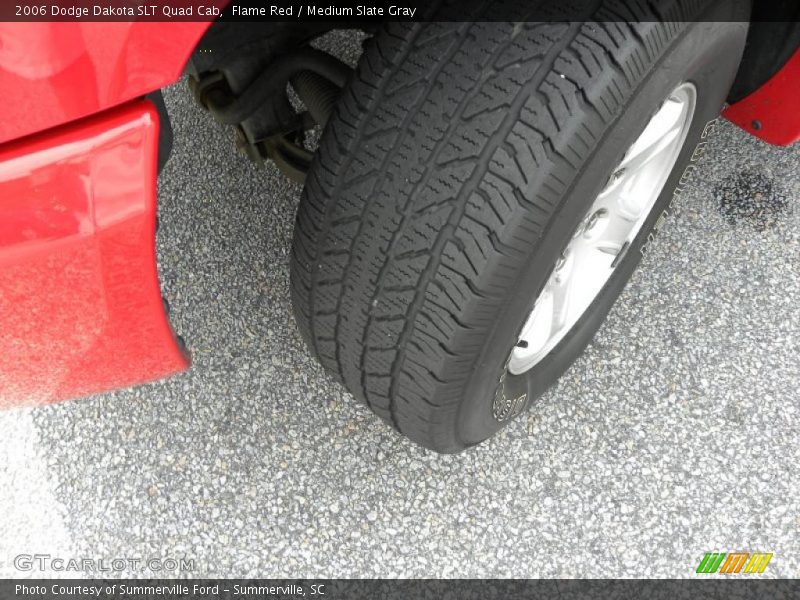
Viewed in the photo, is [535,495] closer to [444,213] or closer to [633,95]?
[444,213]

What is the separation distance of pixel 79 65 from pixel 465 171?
54cm

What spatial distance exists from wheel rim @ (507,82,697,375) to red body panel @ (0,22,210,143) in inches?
34.5

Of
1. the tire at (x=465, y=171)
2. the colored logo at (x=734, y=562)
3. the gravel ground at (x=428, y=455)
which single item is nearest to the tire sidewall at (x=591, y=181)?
the tire at (x=465, y=171)

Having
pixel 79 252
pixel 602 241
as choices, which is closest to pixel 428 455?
pixel 602 241

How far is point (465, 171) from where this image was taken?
1066 millimetres

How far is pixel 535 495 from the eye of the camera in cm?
165

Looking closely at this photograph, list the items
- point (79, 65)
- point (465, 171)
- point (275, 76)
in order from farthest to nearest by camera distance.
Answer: point (275, 76) < point (465, 171) < point (79, 65)

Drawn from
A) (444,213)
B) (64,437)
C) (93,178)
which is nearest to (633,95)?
(444,213)

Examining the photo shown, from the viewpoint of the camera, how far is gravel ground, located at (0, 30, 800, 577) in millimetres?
1593

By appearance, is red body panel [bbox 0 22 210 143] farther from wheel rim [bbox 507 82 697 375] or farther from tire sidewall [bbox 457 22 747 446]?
wheel rim [bbox 507 82 697 375]

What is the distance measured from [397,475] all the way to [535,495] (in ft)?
1.05

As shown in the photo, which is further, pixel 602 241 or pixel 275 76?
pixel 602 241

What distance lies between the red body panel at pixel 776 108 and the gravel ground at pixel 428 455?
36 centimetres

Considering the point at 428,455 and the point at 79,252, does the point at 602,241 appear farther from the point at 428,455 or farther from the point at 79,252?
the point at 79,252
